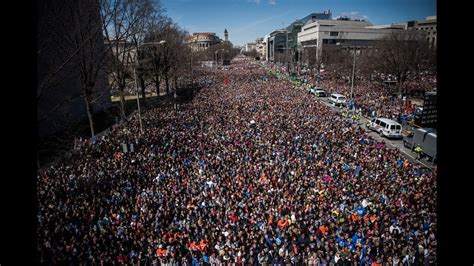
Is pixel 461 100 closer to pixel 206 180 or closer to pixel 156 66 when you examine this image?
pixel 206 180

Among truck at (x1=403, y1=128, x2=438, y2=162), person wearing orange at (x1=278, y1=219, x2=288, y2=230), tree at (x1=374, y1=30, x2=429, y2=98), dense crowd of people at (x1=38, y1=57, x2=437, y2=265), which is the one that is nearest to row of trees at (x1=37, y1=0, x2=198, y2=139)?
dense crowd of people at (x1=38, y1=57, x2=437, y2=265)

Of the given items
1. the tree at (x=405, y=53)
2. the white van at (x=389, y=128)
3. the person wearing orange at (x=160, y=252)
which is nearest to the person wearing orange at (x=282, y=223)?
the person wearing orange at (x=160, y=252)

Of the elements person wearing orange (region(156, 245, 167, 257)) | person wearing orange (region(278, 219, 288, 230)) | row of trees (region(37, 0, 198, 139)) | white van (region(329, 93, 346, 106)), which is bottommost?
person wearing orange (region(156, 245, 167, 257))

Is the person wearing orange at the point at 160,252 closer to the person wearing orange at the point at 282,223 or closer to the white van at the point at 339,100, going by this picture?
the person wearing orange at the point at 282,223

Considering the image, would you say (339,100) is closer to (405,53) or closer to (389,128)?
(389,128)

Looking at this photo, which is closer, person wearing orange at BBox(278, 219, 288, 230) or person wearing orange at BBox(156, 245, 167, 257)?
person wearing orange at BBox(156, 245, 167, 257)

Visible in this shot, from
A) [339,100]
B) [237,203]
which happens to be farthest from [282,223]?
[339,100]

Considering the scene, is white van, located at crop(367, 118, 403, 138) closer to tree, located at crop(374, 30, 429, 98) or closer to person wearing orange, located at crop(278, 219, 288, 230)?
person wearing orange, located at crop(278, 219, 288, 230)
